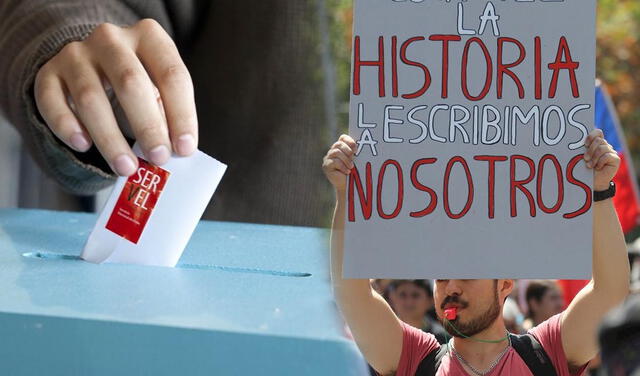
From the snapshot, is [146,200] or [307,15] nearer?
[146,200]

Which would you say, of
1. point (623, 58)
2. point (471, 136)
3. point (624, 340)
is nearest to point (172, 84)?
point (471, 136)

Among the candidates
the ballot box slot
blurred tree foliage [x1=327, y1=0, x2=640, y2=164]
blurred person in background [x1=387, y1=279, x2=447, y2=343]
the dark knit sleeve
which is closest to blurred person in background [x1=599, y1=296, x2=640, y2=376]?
blurred person in background [x1=387, y1=279, x2=447, y2=343]

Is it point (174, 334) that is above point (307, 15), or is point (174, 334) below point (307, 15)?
below

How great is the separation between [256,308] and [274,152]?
1111mm

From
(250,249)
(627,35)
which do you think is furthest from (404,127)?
(627,35)

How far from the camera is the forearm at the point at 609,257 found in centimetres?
61

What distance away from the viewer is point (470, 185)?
2.03ft

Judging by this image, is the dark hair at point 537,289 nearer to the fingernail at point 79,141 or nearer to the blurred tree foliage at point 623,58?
the fingernail at point 79,141

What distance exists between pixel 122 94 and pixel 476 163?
566mm

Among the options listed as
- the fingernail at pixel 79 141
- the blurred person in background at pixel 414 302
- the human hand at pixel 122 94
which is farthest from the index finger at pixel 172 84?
the blurred person in background at pixel 414 302

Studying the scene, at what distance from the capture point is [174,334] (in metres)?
0.70

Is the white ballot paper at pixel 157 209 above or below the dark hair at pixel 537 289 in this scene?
above

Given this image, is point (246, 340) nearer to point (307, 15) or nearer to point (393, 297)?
point (393, 297)

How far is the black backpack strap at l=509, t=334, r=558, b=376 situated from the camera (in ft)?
2.06
